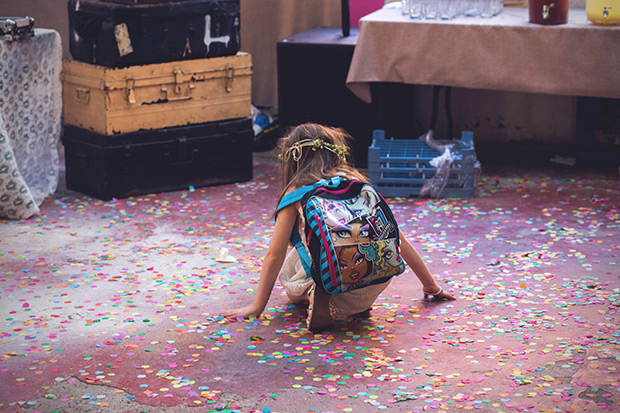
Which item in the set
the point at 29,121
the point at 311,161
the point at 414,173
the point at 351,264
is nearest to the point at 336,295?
the point at 351,264

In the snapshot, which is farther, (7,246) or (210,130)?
(210,130)

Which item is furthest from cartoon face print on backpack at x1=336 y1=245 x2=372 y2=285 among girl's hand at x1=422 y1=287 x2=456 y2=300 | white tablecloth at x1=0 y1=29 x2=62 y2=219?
white tablecloth at x1=0 y1=29 x2=62 y2=219

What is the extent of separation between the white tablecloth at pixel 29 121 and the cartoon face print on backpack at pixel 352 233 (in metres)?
2.48

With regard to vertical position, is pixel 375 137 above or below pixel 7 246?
above

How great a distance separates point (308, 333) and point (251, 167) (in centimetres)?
263

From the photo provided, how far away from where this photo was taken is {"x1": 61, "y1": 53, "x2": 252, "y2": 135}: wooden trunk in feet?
17.2

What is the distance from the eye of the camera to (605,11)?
528 centimetres

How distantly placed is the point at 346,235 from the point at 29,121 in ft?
9.64

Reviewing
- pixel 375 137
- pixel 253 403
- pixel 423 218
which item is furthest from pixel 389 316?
pixel 375 137

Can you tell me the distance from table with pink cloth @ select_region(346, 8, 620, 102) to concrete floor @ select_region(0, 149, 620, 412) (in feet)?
2.42

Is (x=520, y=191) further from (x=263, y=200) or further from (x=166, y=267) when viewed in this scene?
(x=166, y=267)

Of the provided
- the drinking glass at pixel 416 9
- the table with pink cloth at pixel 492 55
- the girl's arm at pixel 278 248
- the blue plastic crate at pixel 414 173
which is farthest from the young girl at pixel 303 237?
the drinking glass at pixel 416 9

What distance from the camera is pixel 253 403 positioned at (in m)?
2.77

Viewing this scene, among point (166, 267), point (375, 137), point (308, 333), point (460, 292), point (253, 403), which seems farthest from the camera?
point (375, 137)
